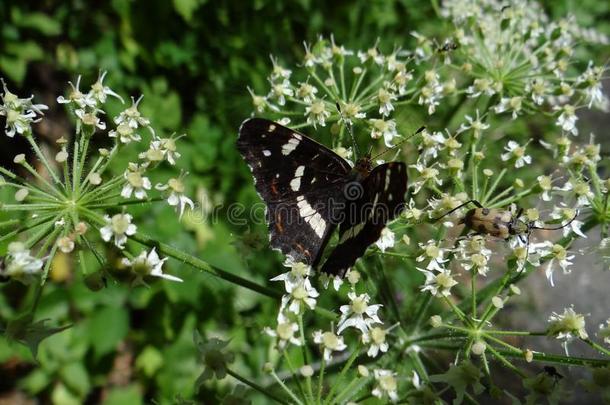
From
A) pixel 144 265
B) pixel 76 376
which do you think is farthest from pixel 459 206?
pixel 76 376

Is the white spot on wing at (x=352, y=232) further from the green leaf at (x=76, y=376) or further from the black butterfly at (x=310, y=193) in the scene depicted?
the green leaf at (x=76, y=376)

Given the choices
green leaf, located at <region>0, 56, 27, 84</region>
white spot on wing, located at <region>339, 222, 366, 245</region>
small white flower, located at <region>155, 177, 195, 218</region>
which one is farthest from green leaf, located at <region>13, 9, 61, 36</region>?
white spot on wing, located at <region>339, 222, 366, 245</region>

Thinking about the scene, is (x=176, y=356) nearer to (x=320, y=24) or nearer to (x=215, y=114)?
(x=215, y=114)

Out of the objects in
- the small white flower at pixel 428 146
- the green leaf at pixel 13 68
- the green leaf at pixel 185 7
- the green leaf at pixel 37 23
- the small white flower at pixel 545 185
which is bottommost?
the small white flower at pixel 545 185

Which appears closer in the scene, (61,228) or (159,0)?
(61,228)

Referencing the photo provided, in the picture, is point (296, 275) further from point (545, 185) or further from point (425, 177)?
point (545, 185)

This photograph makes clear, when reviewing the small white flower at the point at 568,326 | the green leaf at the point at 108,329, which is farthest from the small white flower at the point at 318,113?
the green leaf at the point at 108,329

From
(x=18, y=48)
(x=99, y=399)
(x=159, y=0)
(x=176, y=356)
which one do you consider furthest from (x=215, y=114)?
(x=99, y=399)
